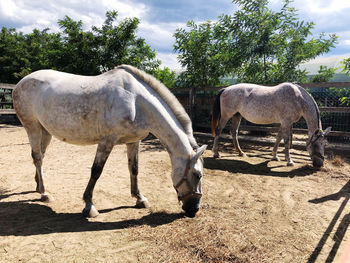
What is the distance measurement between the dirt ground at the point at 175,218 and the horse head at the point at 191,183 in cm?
25

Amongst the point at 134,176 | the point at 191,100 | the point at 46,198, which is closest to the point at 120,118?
the point at 134,176

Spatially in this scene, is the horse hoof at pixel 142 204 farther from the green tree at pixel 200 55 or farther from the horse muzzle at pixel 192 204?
the green tree at pixel 200 55

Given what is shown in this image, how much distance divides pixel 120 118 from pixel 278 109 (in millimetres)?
4778

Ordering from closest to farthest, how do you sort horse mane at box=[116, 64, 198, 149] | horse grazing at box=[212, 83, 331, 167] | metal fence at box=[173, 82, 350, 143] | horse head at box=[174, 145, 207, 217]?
horse head at box=[174, 145, 207, 217]
horse mane at box=[116, 64, 198, 149]
horse grazing at box=[212, 83, 331, 167]
metal fence at box=[173, 82, 350, 143]

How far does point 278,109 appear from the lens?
6230 mm

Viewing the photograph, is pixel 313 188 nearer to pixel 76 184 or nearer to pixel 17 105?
pixel 76 184

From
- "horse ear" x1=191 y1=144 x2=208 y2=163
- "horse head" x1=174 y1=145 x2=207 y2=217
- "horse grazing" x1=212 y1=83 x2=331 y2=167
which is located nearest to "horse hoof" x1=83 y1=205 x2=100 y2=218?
"horse head" x1=174 y1=145 x2=207 y2=217

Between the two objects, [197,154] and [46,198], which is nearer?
[197,154]

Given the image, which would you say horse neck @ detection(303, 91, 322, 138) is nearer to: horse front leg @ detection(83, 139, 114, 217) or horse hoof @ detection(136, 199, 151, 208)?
horse hoof @ detection(136, 199, 151, 208)

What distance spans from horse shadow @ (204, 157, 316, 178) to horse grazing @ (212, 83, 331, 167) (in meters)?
0.33

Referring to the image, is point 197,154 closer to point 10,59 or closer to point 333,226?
point 333,226

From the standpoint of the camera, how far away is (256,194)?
4.06 m

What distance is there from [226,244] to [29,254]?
6.62 ft

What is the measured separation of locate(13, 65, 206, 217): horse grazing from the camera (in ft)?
9.84
